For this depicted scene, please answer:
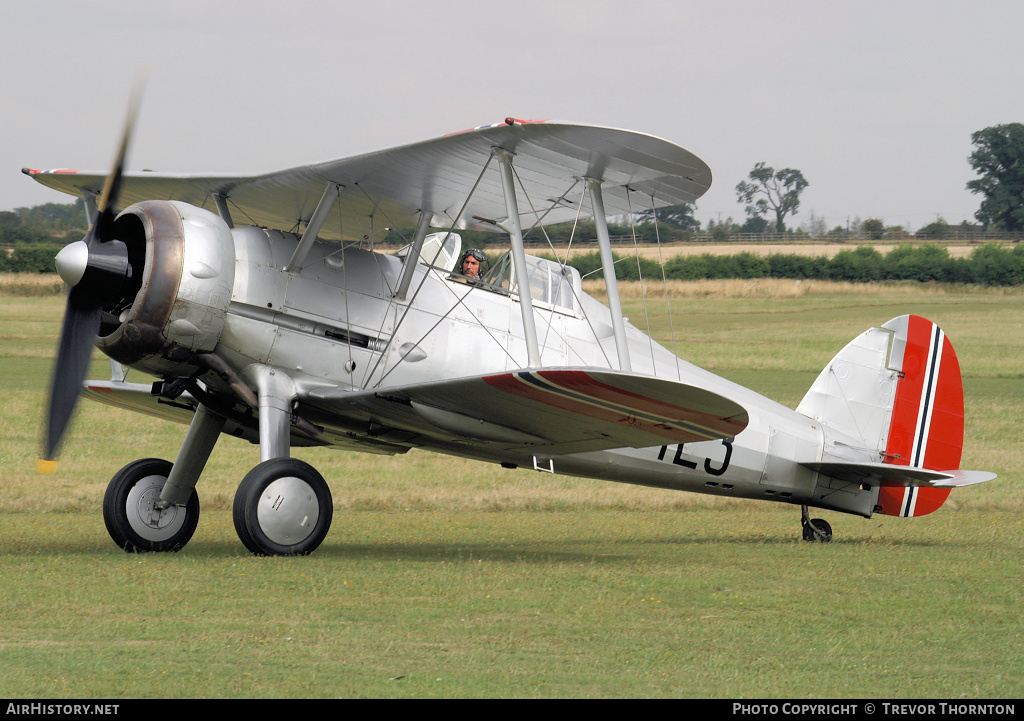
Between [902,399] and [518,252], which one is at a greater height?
[518,252]

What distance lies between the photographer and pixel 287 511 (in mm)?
8508

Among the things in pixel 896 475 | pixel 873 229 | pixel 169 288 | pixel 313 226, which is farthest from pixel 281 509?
pixel 873 229

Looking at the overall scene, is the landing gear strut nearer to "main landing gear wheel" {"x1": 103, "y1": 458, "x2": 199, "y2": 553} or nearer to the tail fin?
the tail fin

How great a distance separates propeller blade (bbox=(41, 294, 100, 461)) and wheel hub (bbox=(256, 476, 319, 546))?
1697 millimetres

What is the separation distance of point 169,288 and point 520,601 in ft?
11.3

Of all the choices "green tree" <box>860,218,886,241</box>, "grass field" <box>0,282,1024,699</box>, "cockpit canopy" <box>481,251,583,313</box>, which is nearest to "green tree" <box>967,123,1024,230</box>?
"green tree" <box>860,218,886,241</box>

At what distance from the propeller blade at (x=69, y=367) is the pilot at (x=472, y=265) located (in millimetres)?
3156

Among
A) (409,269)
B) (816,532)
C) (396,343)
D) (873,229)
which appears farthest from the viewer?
(873,229)

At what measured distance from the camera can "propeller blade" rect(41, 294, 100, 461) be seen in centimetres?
852

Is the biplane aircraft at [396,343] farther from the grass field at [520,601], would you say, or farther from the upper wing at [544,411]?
the grass field at [520,601]

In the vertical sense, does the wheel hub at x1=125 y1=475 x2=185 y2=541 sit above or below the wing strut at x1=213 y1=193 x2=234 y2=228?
Answer: below

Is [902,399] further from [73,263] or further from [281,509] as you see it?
[73,263]
